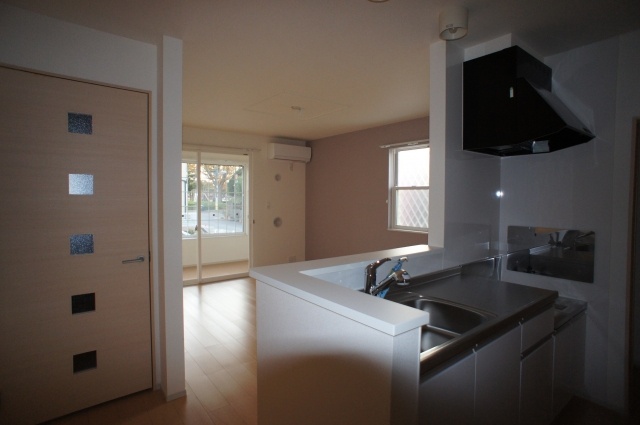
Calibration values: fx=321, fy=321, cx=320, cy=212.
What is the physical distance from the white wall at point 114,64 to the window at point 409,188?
3.22 meters

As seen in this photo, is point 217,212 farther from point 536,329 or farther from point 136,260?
point 536,329

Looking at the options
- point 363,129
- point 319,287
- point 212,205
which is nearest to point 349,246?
point 363,129

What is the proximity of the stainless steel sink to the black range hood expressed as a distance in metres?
1.01

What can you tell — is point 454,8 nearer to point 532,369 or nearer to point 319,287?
point 319,287

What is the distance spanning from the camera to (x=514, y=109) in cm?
184

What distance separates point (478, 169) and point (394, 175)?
7.92 ft

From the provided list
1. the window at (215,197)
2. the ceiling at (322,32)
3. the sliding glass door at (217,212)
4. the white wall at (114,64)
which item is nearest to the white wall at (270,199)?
the sliding glass door at (217,212)

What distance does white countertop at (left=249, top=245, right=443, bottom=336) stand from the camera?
0.89 metres

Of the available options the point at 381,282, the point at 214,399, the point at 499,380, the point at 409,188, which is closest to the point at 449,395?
the point at 499,380

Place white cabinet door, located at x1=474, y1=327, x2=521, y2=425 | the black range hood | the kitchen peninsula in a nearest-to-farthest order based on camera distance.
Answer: the kitchen peninsula, white cabinet door, located at x1=474, y1=327, x2=521, y2=425, the black range hood

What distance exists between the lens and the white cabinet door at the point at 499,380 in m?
1.23

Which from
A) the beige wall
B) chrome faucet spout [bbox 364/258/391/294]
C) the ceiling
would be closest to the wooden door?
the ceiling

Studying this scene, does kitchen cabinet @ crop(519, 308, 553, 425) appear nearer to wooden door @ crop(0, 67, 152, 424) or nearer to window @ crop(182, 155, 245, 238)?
wooden door @ crop(0, 67, 152, 424)

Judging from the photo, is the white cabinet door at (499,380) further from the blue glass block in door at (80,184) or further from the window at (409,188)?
the window at (409,188)
